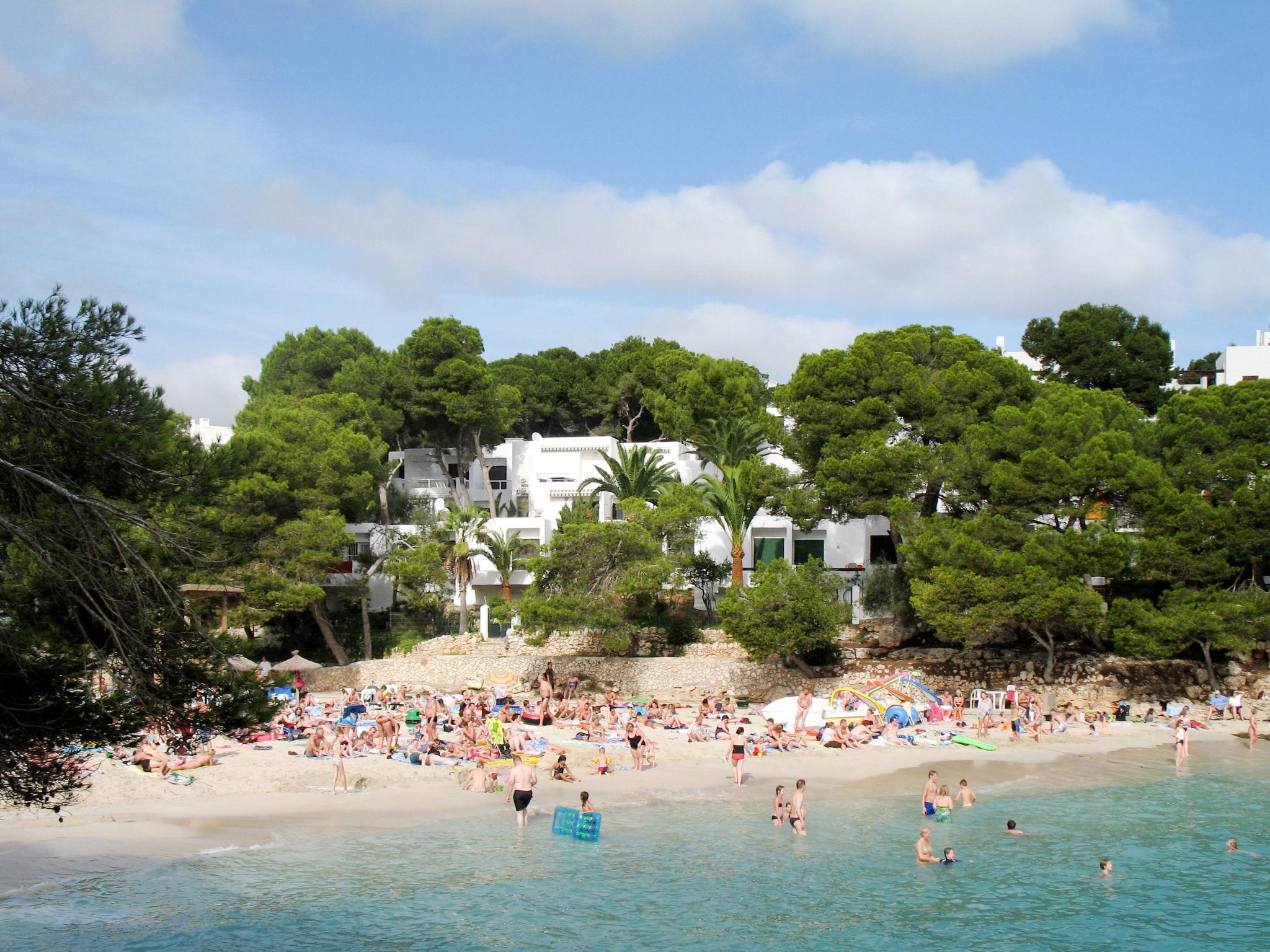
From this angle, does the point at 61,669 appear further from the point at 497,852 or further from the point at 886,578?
the point at 886,578

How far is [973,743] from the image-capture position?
26328mm

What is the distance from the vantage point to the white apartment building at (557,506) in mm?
39250

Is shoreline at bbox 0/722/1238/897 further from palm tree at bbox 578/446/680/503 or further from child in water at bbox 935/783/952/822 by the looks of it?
palm tree at bbox 578/446/680/503

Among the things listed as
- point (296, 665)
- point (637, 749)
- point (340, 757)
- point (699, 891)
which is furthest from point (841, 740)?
point (296, 665)

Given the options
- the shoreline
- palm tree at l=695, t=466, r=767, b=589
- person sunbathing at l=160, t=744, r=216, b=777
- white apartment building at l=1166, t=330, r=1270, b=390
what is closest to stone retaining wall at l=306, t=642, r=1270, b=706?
the shoreline

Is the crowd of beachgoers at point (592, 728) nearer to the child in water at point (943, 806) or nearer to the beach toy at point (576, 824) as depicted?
the child in water at point (943, 806)

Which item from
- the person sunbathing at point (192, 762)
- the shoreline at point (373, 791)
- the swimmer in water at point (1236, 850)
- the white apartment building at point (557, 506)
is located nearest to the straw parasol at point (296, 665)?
the white apartment building at point (557, 506)

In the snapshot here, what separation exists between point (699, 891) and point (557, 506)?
3112cm

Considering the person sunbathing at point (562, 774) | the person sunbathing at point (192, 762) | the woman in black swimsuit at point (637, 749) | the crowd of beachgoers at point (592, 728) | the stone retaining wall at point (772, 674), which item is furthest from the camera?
the stone retaining wall at point (772, 674)

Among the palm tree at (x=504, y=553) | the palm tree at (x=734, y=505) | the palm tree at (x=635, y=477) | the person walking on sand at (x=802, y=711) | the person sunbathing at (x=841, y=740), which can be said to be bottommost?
the person sunbathing at (x=841, y=740)

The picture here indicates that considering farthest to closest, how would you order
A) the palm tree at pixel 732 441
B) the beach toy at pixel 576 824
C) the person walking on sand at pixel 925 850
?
1. the palm tree at pixel 732 441
2. the beach toy at pixel 576 824
3. the person walking on sand at pixel 925 850

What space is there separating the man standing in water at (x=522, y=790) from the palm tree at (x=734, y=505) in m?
17.0

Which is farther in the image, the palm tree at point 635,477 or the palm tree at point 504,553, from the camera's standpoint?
the palm tree at point 635,477

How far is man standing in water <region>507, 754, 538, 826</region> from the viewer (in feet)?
60.7
